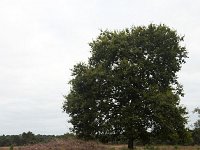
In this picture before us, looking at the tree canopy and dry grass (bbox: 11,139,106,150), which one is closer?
dry grass (bbox: 11,139,106,150)

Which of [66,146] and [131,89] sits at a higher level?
[131,89]

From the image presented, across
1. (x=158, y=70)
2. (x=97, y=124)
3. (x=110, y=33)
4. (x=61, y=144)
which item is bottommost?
(x=61, y=144)

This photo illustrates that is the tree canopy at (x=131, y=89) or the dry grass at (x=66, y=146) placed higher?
the tree canopy at (x=131, y=89)

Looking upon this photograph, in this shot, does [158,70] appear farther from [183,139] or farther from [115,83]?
[183,139]

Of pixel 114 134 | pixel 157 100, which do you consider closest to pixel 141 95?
pixel 157 100

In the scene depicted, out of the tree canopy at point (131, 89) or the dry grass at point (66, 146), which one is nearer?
the dry grass at point (66, 146)

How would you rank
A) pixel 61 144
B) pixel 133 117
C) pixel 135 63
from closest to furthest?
pixel 61 144, pixel 133 117, pixel 135 63

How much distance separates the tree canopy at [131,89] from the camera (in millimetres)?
39625

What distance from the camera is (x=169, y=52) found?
137 feet

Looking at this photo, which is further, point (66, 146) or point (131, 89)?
point (131, 89)

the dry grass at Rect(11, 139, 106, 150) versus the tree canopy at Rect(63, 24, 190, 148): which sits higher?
the tree canopy at Rect(63, 24, 190, 148)

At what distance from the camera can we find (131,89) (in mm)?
40031

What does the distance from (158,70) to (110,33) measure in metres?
7.73

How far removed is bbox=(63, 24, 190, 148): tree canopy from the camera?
39625mm
